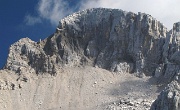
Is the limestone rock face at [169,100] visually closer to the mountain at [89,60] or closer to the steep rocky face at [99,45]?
the mountain at [89,60]

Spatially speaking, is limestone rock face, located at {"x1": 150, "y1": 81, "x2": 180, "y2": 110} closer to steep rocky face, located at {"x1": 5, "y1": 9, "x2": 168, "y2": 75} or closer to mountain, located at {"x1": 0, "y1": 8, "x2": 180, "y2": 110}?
mountain, located at {"x1": 0, "y1": 8, "x2": 180, "y2": 110}

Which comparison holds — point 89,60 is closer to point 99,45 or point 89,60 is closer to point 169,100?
point 99,45

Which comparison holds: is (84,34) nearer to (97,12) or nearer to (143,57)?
(97,12)

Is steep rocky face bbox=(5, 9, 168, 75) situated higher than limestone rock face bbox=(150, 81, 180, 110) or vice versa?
steep rocky face bbox=(5, 9, 168, 75)

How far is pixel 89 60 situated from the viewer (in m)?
154

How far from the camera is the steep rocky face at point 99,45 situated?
148750mm

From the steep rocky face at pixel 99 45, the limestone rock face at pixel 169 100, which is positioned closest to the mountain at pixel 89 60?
the steep rocky face at pixel 99 45

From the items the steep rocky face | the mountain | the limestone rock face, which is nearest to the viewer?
the limestone rock face

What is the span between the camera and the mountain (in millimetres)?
131500

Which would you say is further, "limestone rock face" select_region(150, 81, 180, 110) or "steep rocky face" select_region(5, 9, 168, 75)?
"steep rocky face" select_region(5, 9, 168, 75)

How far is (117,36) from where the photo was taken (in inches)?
6088

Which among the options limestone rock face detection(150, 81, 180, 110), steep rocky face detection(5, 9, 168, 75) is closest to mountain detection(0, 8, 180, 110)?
steep rocky face detection(5, 9, 168, 75)

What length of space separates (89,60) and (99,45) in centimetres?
707

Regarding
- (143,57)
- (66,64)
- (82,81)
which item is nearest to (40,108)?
(82,81)
